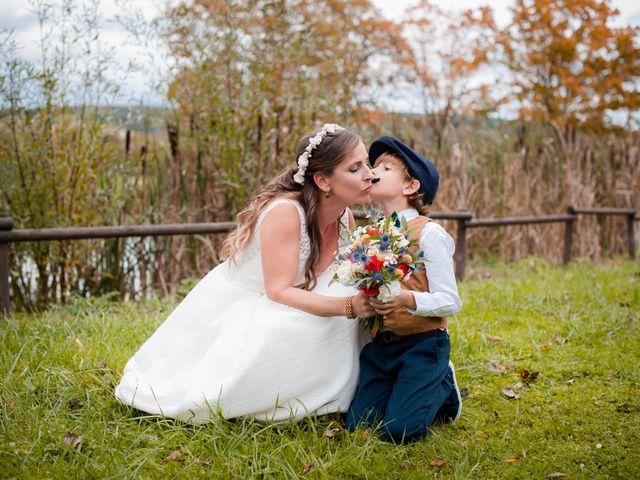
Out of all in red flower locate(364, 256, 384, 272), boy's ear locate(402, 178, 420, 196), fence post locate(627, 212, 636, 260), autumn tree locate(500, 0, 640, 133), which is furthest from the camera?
autumn tree locate(500, 0, 640, 133)

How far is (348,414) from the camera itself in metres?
3.04

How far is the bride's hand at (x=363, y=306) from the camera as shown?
2830mm

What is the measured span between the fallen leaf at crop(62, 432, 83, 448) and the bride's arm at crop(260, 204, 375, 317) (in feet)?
3.48

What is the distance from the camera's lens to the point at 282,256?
307 centimetres

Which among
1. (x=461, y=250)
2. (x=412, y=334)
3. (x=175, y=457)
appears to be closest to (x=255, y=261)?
(x=412, y=334)

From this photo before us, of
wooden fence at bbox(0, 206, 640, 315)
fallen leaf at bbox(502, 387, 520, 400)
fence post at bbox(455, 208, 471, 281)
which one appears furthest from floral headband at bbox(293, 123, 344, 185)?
fence post at bbox(455, 208, 471, 281)

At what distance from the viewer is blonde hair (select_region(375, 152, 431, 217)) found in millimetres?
3139

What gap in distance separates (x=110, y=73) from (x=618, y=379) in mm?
4691

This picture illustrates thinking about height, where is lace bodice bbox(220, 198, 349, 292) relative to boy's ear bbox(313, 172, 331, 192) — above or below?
below

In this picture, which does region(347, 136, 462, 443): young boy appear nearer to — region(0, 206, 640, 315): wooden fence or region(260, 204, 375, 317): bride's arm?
region(260, 204, 375, 317): bride's arm

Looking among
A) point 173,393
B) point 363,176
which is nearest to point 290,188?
→ point 363,176

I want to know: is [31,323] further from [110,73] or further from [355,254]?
[355,254]

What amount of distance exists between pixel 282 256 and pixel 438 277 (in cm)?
76

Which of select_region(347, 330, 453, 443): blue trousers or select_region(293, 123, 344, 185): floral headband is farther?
select_region(293, 123, 344, 185): floral headband
